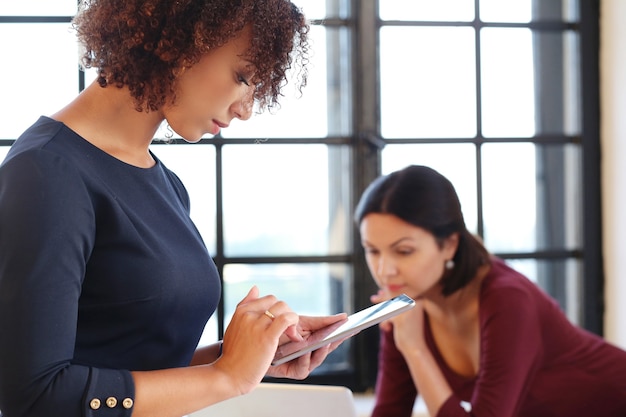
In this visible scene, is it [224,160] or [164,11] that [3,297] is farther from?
[224,160]

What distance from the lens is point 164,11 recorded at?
91 centimetres

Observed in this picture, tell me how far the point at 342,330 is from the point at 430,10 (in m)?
1.64

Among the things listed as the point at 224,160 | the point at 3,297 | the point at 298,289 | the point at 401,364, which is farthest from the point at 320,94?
the point at 3,297

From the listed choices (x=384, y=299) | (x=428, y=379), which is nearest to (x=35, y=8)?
(x=384, y=299)

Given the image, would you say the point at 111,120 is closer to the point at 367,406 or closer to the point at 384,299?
the point at 384,299

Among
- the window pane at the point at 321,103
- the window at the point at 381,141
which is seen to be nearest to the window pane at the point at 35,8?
the window at the point at 381,141

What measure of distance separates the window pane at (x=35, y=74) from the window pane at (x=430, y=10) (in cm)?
97

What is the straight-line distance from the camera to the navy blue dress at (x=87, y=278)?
0.75 meters

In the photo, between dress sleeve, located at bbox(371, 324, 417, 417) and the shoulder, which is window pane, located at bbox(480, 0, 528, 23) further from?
dress sleeve, located at bbox(371, 324, 417, 417)

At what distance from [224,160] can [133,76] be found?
4.44 feet

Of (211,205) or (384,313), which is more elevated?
(211,205)

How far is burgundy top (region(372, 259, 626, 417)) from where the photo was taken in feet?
5.42

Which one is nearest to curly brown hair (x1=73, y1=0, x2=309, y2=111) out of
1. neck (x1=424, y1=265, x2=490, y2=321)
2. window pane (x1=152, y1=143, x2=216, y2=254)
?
neck (x1=424, y1=265, x2=490, y2=321)

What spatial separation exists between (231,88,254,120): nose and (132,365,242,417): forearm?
0.34 metres
